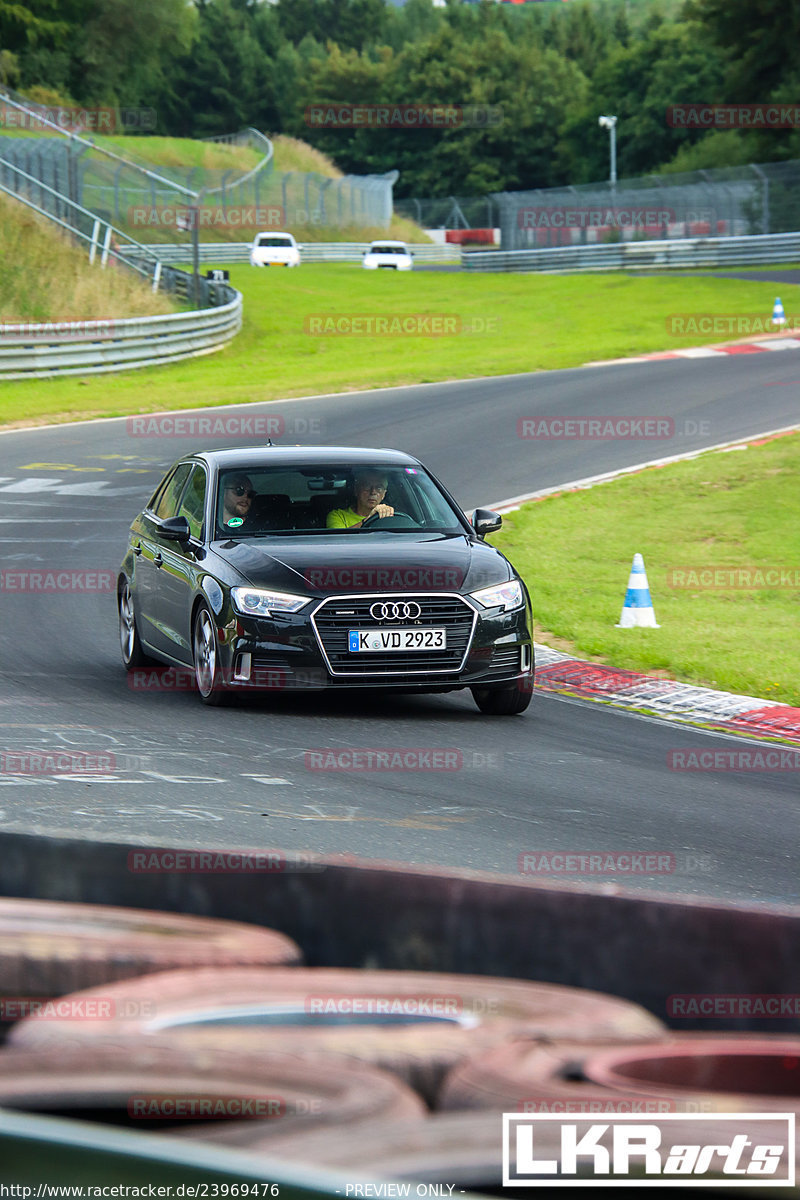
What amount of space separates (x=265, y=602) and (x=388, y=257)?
55.2 m

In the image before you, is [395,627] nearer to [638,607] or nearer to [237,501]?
[237,501]

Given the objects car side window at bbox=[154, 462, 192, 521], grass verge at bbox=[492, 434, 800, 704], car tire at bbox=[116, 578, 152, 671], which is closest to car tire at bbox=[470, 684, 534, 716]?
grass verge at bbox=[492, 434, 800, 704]

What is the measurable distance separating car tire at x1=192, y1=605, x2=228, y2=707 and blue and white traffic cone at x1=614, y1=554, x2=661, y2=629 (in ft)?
13.5

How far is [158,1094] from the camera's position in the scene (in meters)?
3.30

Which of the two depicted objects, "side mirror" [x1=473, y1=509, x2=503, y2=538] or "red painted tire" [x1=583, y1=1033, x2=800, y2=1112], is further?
"side mirror" [x1=473, y1=509, x2=503, y2=538]

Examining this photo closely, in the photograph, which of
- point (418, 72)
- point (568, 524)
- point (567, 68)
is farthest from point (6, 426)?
point (567, 68)

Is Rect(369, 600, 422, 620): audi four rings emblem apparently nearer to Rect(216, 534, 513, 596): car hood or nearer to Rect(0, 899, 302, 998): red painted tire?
Rect(216, 534, 513, 596): car hood

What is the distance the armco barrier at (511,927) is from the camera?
3.94 metres

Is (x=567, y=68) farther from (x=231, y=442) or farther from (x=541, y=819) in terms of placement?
(x=541, y=819)

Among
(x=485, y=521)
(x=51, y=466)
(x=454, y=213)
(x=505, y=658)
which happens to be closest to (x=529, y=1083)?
(x=505, y=658)

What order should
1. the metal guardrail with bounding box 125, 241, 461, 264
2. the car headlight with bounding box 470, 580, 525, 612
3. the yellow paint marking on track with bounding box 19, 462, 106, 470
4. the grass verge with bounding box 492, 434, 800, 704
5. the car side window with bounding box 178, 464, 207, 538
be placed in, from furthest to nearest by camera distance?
the metal guardrail with bounding box 125, 241, 461, 264 < the yellow paint marking on track with bounding box 19, 462, 106, 470 < the grass verge with bounding box 492, 434, 800, 704 < the car side window with bounding box 178, 464, 207, 538 < the car headlight with bounding box 470, 580, 525, 612

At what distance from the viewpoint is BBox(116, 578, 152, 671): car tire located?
446 inches

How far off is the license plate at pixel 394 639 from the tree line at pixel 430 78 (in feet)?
200

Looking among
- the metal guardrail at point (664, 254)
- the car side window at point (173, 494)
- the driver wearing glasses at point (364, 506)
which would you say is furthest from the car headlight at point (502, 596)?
the metal guardrail at point (664, 254)
